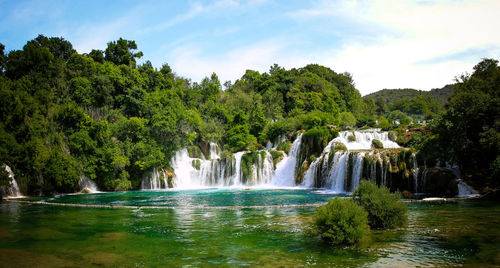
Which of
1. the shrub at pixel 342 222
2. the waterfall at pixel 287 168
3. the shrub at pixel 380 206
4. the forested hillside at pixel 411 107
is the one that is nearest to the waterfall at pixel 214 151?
the waterfall at pixel 287 168

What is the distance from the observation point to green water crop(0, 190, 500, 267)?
325 inches

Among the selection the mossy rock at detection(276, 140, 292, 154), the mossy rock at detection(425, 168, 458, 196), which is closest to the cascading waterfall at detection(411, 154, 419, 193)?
the mossy rock at detection(425, 168, 458, 196)

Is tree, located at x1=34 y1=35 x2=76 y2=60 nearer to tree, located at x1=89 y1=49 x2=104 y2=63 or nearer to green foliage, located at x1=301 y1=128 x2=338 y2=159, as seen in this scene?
tree, located at x1=89 y1=49 x2=104 y2=63

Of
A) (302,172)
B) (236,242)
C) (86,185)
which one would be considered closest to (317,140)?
(302,172)

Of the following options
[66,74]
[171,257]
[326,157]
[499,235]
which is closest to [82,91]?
[66,74]

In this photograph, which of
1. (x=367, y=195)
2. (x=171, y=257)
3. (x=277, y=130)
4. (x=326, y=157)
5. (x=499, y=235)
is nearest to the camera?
(x=171, y=257)

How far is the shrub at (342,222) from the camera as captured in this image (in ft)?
31.3

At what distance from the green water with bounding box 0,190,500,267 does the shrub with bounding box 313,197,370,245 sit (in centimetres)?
34

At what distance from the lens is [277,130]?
47969mm

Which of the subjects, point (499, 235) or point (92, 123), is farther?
point (92, 123)

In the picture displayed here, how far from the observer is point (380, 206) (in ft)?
38.0

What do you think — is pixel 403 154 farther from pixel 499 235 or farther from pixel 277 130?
pixel 277 130

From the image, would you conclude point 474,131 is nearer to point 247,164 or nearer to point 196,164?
point 247,164

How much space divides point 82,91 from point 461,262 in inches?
1817
